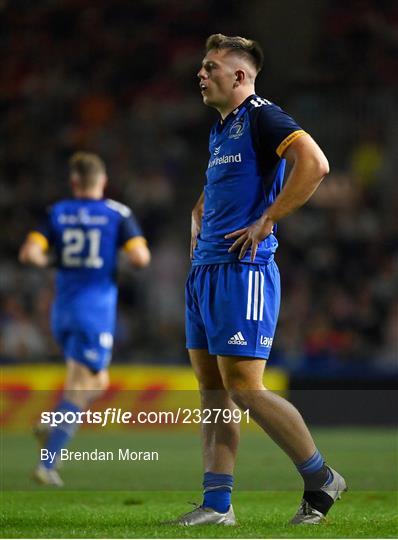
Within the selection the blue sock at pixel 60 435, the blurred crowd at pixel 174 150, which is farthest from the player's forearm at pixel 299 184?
the blurred crowd at pixel 174 150

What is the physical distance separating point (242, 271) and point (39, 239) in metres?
3.29

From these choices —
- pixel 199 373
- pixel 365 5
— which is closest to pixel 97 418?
pixel 199 373

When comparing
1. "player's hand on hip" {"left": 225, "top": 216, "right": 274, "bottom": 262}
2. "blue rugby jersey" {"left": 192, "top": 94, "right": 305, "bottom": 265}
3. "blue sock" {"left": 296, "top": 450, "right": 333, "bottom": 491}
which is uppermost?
"blue rugby jersey" {"left": 192, "top": 94, "right": 305, "bottom": 265}

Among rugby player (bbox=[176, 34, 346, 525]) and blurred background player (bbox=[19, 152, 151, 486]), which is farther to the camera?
blurred background player (bbox=[19, 152, 151, 486])

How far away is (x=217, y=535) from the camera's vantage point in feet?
16.0

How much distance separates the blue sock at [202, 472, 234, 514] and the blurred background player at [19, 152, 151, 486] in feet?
9.86

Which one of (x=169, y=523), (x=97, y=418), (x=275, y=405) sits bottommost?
(x=97, y=418)

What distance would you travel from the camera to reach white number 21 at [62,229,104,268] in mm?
8438

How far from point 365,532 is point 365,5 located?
45.2 feet

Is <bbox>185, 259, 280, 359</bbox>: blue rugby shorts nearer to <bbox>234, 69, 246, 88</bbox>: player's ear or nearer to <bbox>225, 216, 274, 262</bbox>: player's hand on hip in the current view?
<bbox>225, 216, 274, 262</bbox>: player's hand on hip

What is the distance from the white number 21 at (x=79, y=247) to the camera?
844 cm

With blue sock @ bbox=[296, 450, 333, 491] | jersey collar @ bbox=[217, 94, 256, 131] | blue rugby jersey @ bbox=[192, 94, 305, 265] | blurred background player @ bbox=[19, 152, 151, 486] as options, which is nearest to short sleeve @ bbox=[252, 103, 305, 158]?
blue rugby jersey @ bbox=[192, 94, 305, 265]

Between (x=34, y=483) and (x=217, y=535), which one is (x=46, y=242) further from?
(x=217, y=535)
